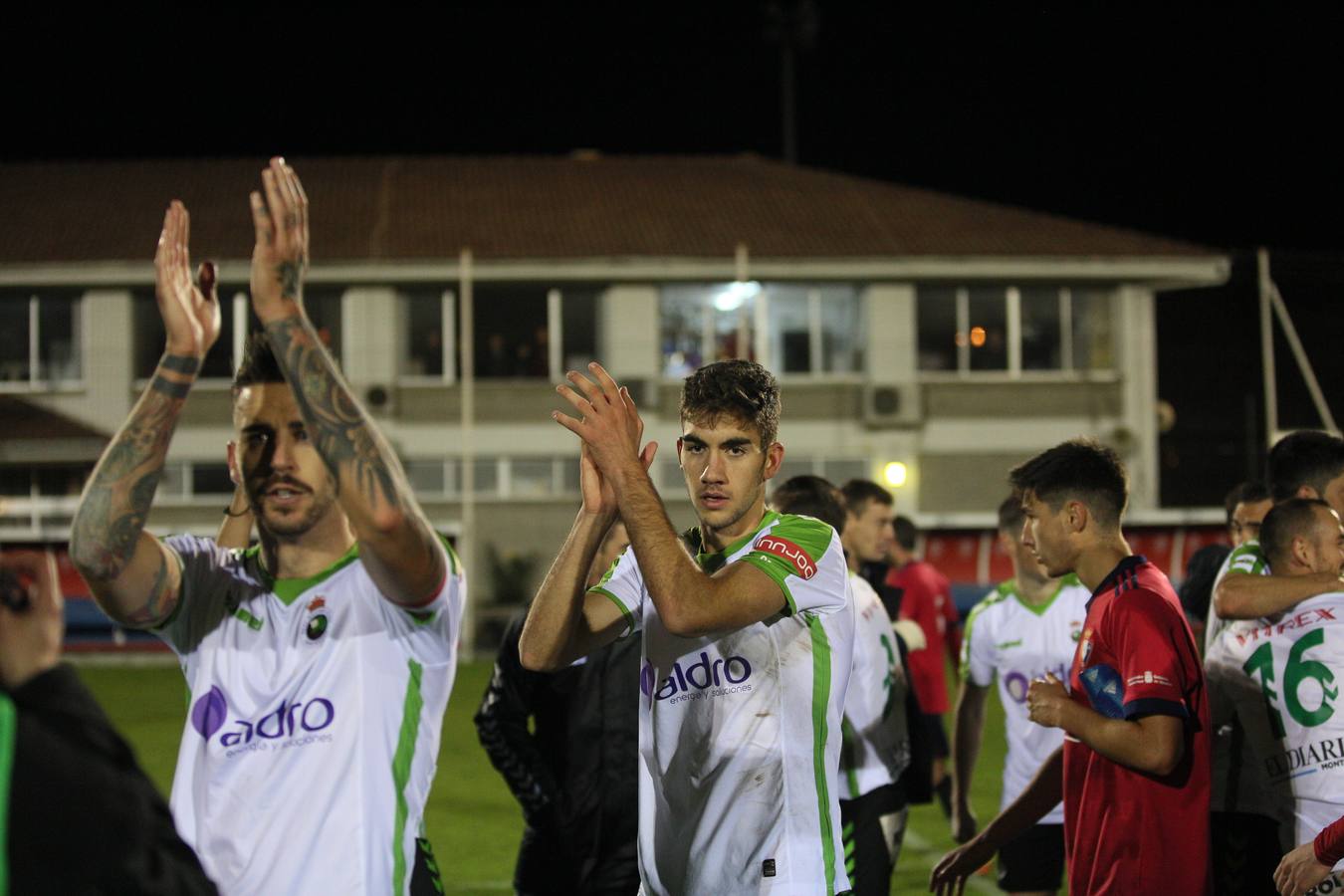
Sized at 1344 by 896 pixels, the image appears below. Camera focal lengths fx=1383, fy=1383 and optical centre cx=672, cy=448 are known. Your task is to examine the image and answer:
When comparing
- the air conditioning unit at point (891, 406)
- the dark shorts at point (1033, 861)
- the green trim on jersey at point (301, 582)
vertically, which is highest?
the air conditioning unit at point (891, 406)

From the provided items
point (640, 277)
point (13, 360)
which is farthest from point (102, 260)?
point (640, 277)

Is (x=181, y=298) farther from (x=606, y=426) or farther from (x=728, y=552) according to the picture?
(x=728, y=552)

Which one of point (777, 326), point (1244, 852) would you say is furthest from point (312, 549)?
point (777, 326)

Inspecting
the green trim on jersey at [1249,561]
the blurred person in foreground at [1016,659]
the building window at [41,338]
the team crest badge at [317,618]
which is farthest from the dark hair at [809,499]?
the building window at [41,338]

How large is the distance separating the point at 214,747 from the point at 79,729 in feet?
4.09

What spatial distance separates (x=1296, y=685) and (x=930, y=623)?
516cm

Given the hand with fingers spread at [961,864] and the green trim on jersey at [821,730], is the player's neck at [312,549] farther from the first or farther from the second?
the hand with fingers spread at [961,864]

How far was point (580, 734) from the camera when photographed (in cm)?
541

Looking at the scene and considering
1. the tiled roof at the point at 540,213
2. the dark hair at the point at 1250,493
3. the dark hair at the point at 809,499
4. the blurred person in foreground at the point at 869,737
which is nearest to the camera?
the blurred person in foreground at the point at 869,737

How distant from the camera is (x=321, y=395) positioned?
9.13 ft

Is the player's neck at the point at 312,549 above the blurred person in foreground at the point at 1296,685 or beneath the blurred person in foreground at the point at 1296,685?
above

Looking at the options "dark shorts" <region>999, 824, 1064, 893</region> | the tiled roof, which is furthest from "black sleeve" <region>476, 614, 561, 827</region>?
the tiled roof

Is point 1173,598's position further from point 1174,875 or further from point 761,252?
point 761,252

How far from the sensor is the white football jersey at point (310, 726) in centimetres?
296
